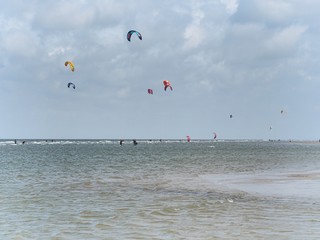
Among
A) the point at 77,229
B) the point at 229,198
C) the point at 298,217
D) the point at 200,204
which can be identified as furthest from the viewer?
the point at 229,198

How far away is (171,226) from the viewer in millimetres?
12133

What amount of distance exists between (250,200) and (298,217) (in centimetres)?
425

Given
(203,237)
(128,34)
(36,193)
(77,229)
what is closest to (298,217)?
(203,237)

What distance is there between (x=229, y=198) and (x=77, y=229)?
311 inches

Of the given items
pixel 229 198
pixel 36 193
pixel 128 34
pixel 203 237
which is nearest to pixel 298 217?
pixel 203 237

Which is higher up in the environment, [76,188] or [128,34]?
[128,34]

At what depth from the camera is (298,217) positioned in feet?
42.8

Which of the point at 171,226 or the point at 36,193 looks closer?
the point at 171,226

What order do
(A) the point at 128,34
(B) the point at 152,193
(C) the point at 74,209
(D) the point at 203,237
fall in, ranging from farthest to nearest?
1. (A) the point at 128,34
2. (B) the point at 152,193
3. (C) the point at 74,209
4. (D) the point at 203,237

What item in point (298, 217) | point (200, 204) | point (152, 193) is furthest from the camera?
point (152, 193)

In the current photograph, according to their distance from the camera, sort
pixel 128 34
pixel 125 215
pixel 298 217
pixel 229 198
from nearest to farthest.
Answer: pixel 298 217, pixel 125 215, pixel 229 198, pixel 128 34

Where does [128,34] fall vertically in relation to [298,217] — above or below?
above

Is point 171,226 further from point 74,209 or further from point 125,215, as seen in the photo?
point 74,209

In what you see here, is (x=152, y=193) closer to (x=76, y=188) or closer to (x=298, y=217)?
(x=76, y=188)
